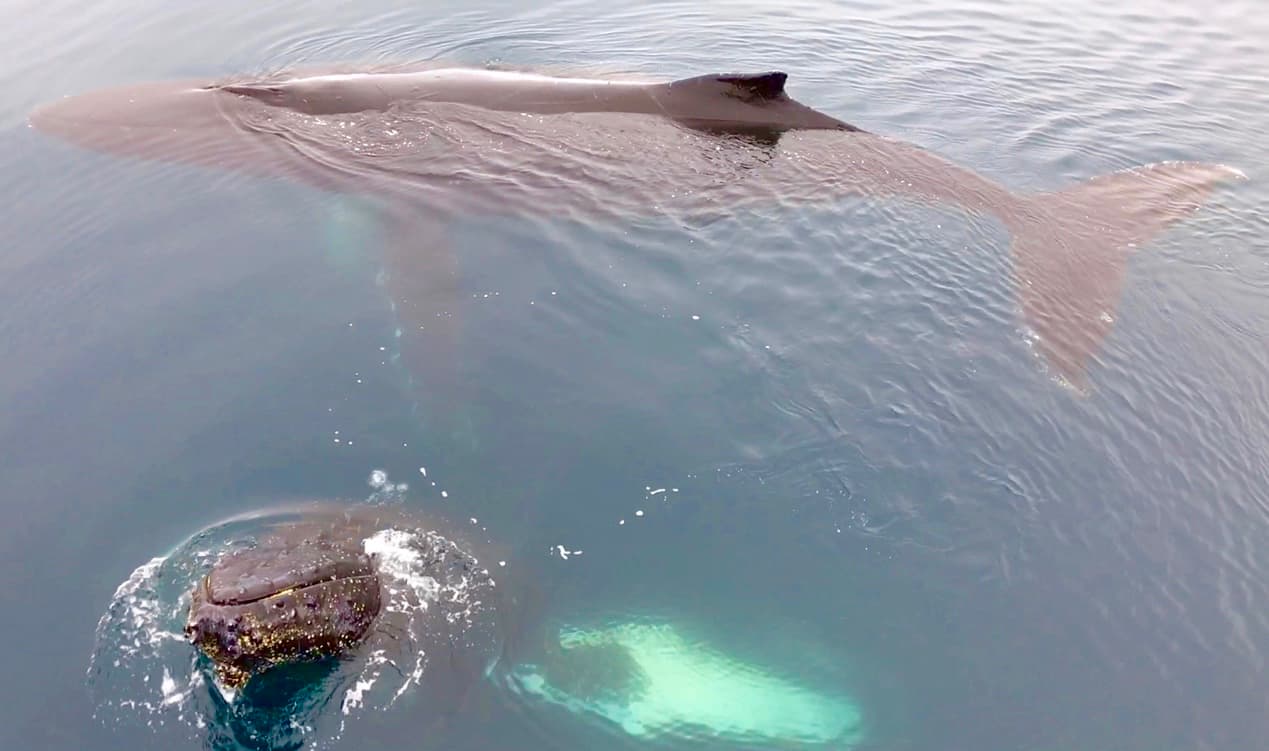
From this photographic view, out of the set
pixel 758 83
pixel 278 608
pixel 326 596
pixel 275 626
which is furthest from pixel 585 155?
pixel 275 626

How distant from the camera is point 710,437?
1548cm

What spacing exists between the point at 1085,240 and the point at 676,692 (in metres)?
15.7

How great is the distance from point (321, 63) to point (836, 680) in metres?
25.5

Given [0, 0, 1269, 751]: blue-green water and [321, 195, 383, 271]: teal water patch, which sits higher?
[321, 195, 383, 271]: teal water patch

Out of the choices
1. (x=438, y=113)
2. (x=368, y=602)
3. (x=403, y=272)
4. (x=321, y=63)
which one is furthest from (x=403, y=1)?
(x=368, y=602)

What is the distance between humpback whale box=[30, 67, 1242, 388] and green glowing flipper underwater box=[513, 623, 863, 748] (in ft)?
32.5

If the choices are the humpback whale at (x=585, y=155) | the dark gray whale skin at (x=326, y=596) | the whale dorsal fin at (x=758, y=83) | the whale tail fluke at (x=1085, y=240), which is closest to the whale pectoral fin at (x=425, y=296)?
the humpback whale at (x=585, y=155)

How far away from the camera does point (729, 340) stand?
17312 mm

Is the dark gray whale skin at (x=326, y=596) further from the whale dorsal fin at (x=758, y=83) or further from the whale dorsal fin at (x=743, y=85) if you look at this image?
the whale dorsal fin at (x=758, y=83)

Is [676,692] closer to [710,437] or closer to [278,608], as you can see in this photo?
[710,437]

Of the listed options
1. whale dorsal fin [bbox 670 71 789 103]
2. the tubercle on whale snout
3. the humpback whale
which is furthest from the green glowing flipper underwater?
whale dorsal fin [bbox 670 71 789 103]

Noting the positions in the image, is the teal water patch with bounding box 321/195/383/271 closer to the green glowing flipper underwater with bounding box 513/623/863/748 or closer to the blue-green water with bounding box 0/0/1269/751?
the blue-green water with bounding box 0/0/1269/751

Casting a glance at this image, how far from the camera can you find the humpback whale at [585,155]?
66.2 feet

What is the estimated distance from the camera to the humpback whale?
66.2 ft
